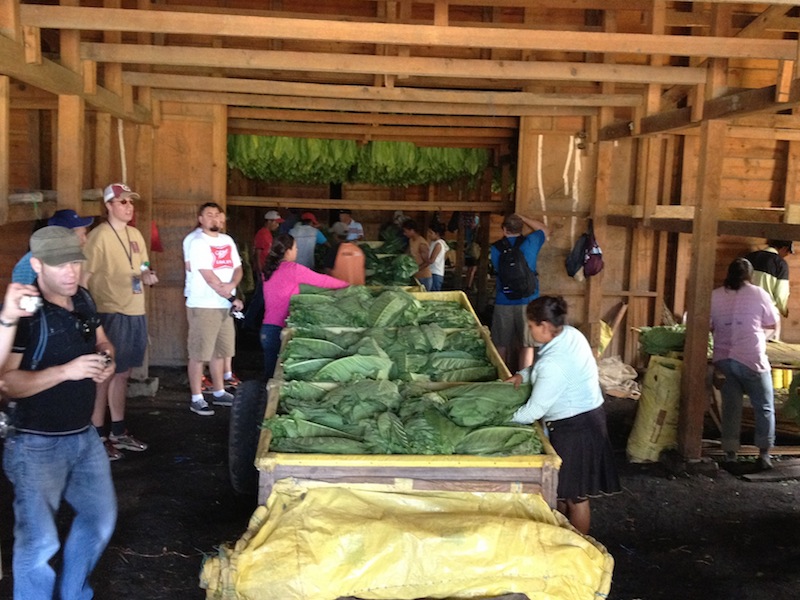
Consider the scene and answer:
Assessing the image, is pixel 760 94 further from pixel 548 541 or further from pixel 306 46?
pixel 306 46

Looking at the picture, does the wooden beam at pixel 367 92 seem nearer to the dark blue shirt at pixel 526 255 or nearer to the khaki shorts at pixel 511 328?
the dark blue shirt at pixel 526 255

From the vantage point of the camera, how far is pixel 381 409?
4395 millimetres

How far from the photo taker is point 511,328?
30.0 feet

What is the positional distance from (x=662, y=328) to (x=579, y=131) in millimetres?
3149

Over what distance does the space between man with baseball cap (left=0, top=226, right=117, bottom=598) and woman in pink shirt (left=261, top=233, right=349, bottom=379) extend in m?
3.20

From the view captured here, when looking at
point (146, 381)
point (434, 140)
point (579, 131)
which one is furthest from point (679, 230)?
point (146, 381)

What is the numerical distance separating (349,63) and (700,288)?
3688 millimetres

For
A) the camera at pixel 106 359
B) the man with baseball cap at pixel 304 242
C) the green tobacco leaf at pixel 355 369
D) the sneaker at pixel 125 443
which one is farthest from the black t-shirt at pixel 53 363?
the man with baseball cap at pixel 304 242

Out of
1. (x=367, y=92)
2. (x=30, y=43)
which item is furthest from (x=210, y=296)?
(x=30, y=43)

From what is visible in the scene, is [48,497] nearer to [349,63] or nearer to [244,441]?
[244,441]

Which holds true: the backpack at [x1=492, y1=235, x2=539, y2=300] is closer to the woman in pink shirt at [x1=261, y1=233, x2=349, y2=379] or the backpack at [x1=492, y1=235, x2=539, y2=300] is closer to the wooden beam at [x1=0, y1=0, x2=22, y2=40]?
the woman in pink shirt at [x1=261, y1=233, x2=349, y2=379]

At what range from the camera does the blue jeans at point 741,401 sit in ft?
23.4

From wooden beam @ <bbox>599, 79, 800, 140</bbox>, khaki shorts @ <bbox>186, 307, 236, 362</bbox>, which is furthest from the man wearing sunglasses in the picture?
wooden beam @ <bbox>599, 79, 800, 140</bbox>

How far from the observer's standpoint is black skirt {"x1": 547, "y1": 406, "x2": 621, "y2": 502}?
4.98 metres
